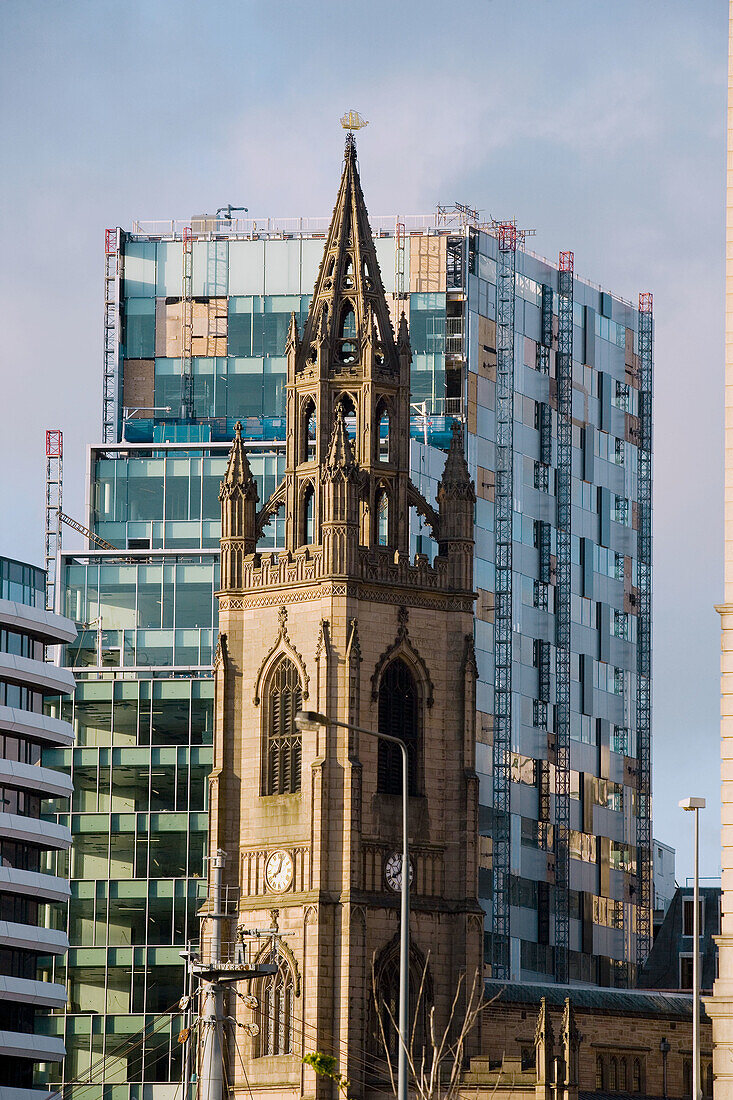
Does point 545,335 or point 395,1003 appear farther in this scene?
point 545,335

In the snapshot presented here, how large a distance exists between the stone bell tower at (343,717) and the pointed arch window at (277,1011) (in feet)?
0.26

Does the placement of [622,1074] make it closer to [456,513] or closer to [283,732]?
[283,732]

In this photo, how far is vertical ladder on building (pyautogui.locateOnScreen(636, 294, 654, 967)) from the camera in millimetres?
187000

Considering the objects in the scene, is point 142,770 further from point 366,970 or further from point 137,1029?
point 366,970

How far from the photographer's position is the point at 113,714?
147 meters

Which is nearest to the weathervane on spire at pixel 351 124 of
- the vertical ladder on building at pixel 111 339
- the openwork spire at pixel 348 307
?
the openwork spire at pixel 348 307

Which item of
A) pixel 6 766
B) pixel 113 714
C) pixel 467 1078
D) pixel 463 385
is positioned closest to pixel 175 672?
pixel 113 714

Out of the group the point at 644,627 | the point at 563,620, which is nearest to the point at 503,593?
the point at 563,620

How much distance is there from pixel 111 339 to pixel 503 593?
94.2ft

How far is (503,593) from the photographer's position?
170750 mm

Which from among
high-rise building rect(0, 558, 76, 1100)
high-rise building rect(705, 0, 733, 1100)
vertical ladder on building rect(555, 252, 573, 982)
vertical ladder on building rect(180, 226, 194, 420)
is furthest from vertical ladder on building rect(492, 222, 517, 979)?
high-rise building rect(705, 0, 733, 1100)

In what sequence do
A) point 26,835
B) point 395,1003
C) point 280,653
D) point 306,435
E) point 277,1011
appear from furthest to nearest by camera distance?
point 26,835
point 306,435
point 280,653
point 277,1011
point 395,1003

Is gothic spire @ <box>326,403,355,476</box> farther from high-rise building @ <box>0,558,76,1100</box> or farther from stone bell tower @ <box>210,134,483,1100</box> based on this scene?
high-rise building @ <box>0,558,76,1100</box>

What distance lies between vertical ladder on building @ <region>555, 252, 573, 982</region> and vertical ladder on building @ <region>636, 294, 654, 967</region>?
454 inches
